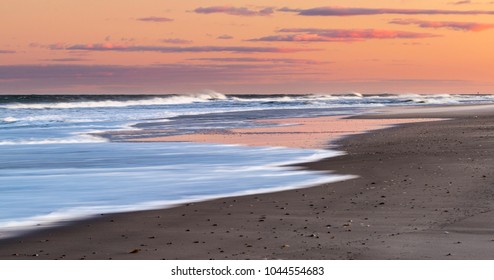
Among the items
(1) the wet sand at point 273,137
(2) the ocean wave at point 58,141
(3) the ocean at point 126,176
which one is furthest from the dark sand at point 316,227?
(2) the ocean wave at point 58,141

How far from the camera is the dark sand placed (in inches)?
303

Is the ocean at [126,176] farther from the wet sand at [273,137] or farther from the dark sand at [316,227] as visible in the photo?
the wet sand at [273,137]

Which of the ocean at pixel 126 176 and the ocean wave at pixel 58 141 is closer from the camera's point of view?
the ocean at pixel 126 176

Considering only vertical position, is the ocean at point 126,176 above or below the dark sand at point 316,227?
above

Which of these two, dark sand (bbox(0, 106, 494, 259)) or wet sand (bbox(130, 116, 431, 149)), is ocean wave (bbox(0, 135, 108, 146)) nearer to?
wet sand (bbox(130, 116, 431, 149))

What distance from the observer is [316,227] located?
894cm

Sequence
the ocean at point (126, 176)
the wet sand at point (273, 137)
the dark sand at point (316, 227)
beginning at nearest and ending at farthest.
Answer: the dark sand at point (316, 227) → the ocean at point (126, 176) → the wet sand at point (273, 137)

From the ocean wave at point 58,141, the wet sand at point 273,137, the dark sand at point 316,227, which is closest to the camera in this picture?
the dark sand at point 316,227

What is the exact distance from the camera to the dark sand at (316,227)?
7707 millimetres

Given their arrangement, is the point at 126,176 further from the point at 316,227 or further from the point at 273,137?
the point at 273,137

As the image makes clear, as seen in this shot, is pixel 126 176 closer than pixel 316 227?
No

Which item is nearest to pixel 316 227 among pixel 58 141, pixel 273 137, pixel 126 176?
pixel 126 176

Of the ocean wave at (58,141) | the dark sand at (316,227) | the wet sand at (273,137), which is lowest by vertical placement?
the dark sand at (316,227)

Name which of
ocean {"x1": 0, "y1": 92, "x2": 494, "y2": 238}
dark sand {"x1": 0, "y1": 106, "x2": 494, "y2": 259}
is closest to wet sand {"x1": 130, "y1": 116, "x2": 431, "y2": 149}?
ocean {"x1": 0, "y1": 92, "x2": 494, "y2": 238}
